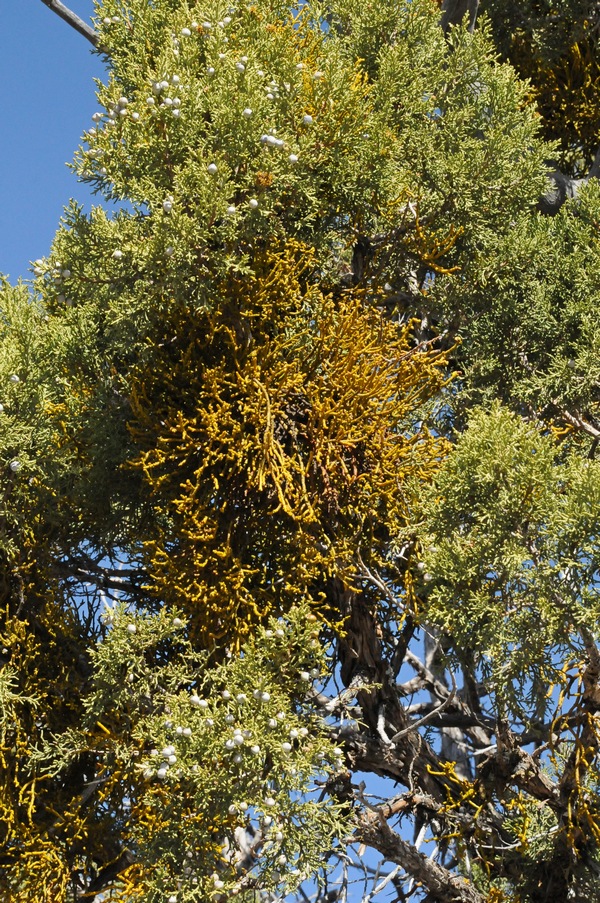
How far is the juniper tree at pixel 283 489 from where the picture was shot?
515cm

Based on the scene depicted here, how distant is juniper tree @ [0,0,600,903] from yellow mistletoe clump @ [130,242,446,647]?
0.06ft

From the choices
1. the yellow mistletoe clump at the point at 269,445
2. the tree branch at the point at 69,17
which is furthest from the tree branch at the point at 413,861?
the tree branch at the point at 69,17

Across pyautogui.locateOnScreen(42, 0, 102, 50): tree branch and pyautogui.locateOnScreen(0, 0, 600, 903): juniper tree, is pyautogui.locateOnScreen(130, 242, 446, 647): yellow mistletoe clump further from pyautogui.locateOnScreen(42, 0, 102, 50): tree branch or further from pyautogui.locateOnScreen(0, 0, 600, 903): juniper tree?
pyautogui.locateOnScreen(42, 0, 102, 50): tree branch

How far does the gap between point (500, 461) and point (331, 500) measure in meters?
1.04

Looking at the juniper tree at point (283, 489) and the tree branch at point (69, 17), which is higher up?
the tree branch at point (69, 17)

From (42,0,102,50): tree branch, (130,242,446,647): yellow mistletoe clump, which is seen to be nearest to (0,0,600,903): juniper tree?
(130,242,446,647): yellow mistletoe clump

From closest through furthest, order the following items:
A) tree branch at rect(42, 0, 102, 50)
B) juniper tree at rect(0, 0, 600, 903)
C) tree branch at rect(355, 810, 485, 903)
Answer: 1. juniper tree at rect(0, 0, 600, 903)
2. tree branch at rect(355, 810, 485, 903)
3. tree branch at rect(42, 0, 102, 50)

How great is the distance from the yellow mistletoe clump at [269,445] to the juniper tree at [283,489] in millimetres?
18

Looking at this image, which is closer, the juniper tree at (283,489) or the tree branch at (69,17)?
the juniper tree at (283,489)

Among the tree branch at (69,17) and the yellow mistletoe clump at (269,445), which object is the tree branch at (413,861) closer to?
the yellow mistletoe clump at (269,445)

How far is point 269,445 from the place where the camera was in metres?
5.57

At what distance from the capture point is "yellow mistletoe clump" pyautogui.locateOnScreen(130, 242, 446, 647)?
5.63 m

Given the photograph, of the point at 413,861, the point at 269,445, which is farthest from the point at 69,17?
the point at 413,861

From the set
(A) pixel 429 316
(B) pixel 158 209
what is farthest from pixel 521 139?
(B) pixel 158 209
